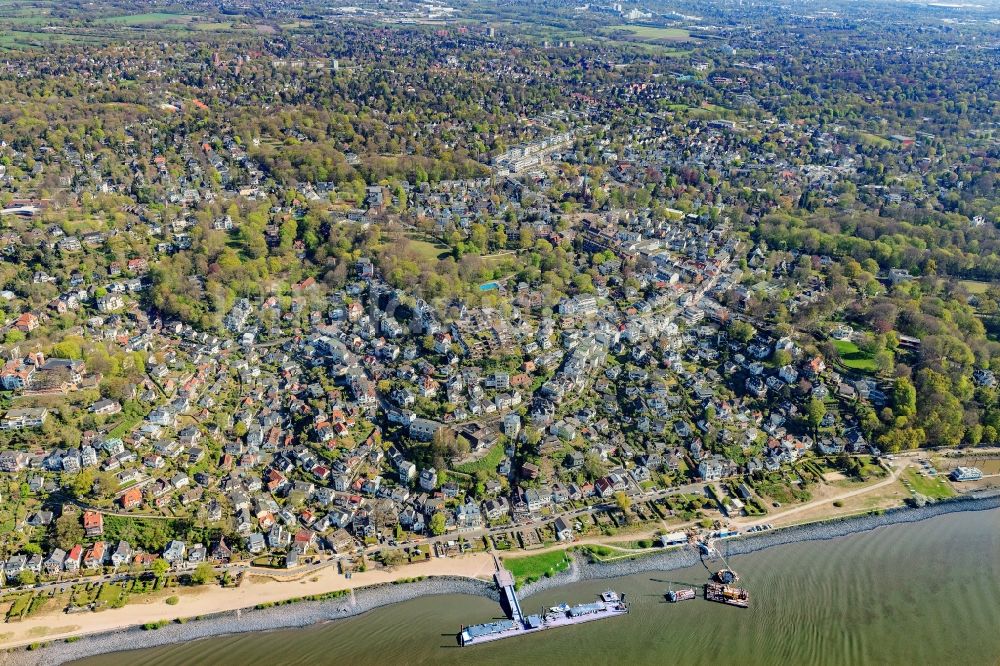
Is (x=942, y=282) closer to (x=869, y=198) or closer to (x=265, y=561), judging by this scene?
(x=869, y=198)

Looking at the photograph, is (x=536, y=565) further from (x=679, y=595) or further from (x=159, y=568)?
(x=159, y=568)

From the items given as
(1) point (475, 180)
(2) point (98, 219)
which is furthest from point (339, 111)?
(2) point (98, 219)

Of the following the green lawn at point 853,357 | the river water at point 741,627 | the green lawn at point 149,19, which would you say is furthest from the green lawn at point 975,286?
the green lawn at point 149,19

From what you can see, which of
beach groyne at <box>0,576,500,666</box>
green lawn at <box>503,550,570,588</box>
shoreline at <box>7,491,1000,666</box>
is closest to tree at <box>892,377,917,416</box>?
shoreline at <box>7,491,1000,666</box>

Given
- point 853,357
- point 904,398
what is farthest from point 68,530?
point 853,357

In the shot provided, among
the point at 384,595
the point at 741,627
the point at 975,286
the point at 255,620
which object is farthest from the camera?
the point at 975,286

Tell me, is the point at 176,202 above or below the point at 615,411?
above
